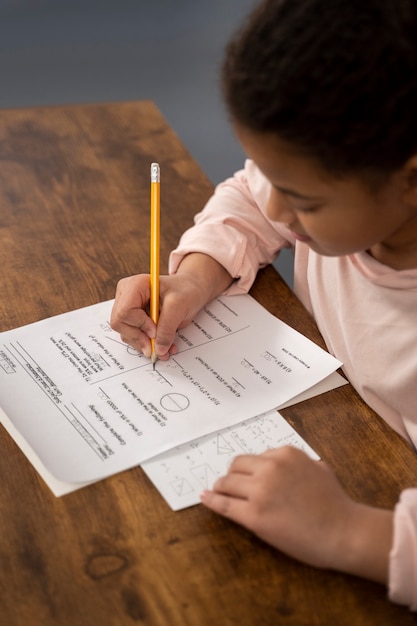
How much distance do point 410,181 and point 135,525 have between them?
40cm

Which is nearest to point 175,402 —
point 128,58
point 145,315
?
point 145,315

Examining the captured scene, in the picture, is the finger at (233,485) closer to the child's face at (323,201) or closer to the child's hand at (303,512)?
the child's hand at (303,512)

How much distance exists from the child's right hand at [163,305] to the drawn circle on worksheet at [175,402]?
0.07 meters

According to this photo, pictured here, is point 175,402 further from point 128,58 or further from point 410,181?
point 128,58

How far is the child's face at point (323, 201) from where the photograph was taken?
773mm

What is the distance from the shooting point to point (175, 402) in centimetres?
91

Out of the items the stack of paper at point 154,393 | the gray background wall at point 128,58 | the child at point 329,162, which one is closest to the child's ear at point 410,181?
the child at point 329,162

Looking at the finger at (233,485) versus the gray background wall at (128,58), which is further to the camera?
the gray background wall at (128,58)

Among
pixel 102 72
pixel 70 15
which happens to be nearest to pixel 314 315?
pixel 102 72

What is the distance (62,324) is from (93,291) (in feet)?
0.26

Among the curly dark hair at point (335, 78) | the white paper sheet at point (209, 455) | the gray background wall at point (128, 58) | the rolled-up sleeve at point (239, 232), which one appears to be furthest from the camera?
the gray background wall at point (128, 58)

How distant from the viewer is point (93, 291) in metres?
1.08

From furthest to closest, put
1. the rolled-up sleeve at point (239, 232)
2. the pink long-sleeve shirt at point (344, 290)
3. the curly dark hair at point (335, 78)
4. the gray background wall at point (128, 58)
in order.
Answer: the gray background wall at point (128, 58) → the rolled-up sleeve at point (239, 232) → the pink long-sleeve shirt at point (344, 290) → the curly dark hair at point (335, 78)

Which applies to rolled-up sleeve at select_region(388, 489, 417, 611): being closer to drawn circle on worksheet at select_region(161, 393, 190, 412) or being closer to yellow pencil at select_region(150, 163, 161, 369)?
drawn circle on worksheet at select_region(161, 393, 190, 412)
